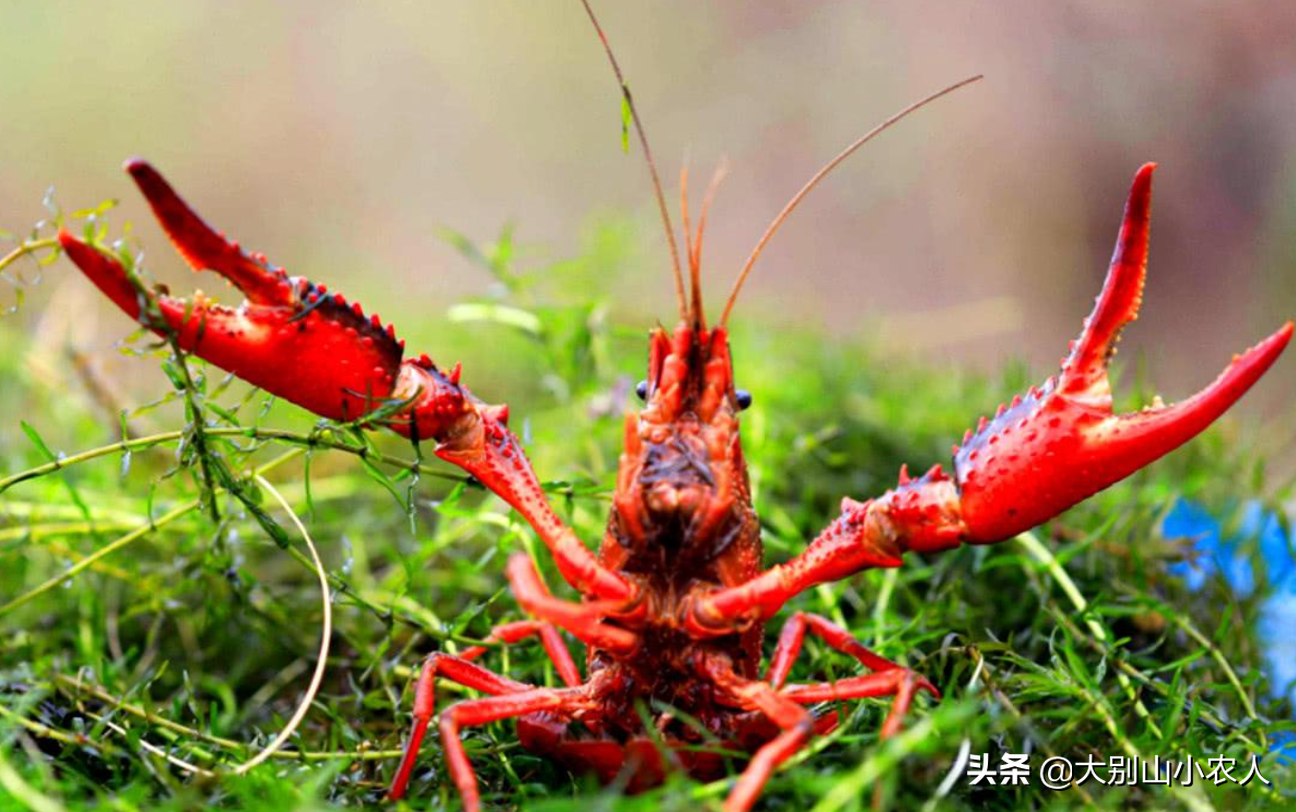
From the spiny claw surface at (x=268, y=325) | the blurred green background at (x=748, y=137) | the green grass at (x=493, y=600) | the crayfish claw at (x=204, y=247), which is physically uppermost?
the blurred green background at (x=748, y=137)

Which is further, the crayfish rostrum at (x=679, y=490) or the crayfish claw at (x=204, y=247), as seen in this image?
the crayfish rostrum at (x=679, y=490)

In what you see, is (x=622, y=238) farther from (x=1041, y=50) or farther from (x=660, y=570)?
(x=1041, y=50)

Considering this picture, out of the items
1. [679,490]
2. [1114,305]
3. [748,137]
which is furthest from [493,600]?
[748,137]

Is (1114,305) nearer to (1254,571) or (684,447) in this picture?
(684,447)

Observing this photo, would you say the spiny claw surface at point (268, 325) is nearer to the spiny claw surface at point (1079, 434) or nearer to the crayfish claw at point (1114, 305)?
the spiny claw surface at point (1079, 434)

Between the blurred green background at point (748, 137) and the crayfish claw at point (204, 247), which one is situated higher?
the blurred green background at point (748, 137)

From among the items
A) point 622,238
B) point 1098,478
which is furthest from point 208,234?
point 622,238

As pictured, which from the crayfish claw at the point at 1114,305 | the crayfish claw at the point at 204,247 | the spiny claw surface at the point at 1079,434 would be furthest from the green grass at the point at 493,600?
the crayfish claw at the point at 1114,305
